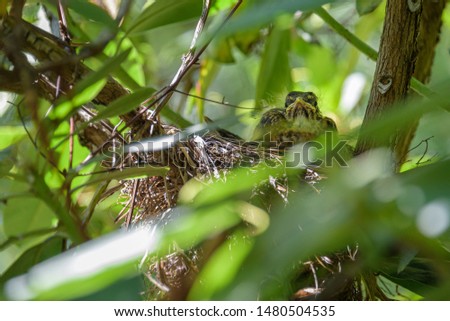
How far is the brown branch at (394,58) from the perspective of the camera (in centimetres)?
132

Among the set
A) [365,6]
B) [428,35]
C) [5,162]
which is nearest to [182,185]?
[5,162]

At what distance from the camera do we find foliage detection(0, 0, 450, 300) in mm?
609

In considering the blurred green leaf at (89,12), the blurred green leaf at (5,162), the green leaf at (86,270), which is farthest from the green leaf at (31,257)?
the green leaf at (86,270)

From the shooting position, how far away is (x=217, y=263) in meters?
0.80

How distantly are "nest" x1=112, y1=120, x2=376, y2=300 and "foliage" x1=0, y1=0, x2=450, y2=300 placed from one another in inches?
2.4

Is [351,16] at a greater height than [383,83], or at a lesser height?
greater

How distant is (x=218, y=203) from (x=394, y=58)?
80 cm

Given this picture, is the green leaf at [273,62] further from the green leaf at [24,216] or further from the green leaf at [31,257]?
the green leaf at [31,257]

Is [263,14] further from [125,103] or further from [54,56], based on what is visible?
[54,56]

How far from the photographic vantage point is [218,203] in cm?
70

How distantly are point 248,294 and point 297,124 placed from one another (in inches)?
77.0
